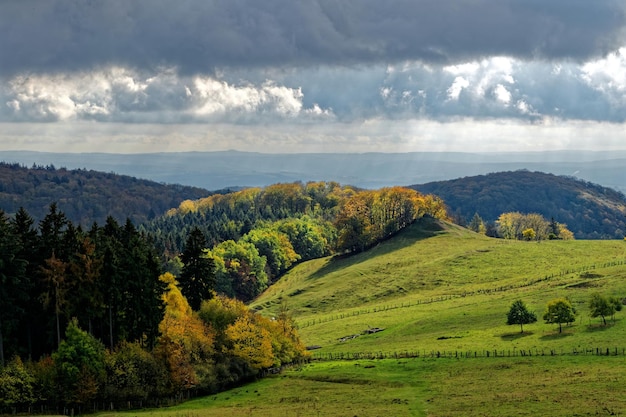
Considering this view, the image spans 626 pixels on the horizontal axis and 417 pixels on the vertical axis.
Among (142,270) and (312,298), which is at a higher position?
(142,270)

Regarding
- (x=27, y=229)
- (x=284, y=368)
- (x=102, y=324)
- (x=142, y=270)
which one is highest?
(x=27, y=229)

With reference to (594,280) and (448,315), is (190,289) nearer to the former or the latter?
(448,315)

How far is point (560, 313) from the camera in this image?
8538 centimetres

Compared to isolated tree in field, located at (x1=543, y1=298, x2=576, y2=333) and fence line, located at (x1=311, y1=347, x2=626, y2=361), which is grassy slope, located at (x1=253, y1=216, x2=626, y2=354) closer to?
isolated tree in field, located at (x1=543, y1=298, x2=576, y2=333)

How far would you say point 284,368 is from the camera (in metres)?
83.0

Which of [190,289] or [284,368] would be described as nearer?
[284,368]

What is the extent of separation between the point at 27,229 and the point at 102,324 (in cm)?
1397

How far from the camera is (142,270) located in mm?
78438

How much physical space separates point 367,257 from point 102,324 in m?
117

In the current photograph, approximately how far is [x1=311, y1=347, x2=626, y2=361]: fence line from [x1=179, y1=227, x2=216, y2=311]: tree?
1768 cm

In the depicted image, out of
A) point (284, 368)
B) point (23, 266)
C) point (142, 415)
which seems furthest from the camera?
point (284, 368)

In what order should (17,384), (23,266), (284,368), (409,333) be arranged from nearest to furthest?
1. (17,384)
2. (23,266)
3. (284,368)
4. (409,333)

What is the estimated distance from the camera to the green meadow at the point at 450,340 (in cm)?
5731

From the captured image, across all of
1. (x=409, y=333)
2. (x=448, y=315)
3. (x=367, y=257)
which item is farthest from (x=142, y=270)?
(x=367, y=257)
